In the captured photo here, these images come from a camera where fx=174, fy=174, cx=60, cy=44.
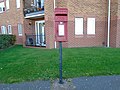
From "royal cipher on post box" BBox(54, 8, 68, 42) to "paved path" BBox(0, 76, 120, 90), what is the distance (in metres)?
1.54

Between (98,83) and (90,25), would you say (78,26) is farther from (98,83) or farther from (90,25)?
(98,83)

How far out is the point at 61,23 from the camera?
5516 mm

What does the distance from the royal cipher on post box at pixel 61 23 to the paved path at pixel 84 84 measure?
60.5 inches

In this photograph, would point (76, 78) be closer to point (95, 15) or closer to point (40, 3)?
point (95, 15)

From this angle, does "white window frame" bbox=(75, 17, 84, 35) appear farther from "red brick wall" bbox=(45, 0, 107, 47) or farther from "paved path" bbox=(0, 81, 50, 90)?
"paved path" bbox=(0, 81, 50, 90)

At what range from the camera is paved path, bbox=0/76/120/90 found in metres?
5.36

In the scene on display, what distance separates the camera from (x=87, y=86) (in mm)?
5453

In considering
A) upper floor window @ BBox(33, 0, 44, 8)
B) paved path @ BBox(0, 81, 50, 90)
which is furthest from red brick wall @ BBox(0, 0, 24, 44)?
paved path @ BBox(0, 81, 50, 90)

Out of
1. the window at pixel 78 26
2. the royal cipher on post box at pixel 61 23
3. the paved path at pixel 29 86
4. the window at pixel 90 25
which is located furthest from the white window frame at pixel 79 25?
the paved path at pixel 29 86

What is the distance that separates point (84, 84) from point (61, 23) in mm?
2092

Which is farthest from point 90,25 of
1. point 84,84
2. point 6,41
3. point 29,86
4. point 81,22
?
point 29,86

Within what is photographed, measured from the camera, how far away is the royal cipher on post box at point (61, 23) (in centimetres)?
548

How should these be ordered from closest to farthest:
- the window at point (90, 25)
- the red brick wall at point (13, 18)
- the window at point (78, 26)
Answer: the window at point (78, 26) → the window at point (90, 25) → the red brick wall at point (13, 18)

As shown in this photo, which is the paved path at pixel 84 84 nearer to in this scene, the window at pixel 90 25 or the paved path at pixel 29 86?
the paved path at pixel 29 86
